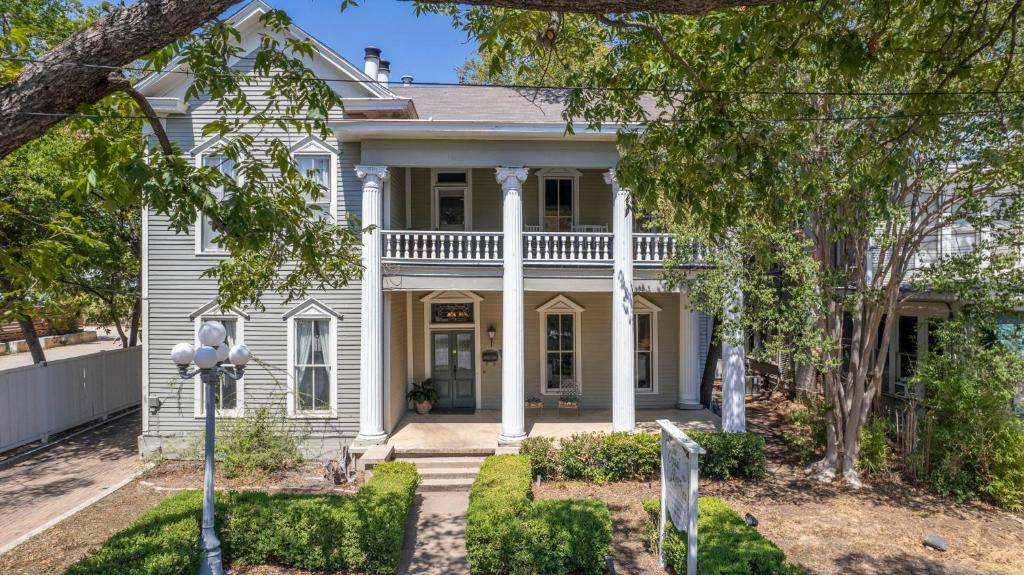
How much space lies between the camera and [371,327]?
35.6ft

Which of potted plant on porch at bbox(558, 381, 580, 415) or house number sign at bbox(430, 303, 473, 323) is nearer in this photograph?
potted plant on porch at bbox(558, 381, 580, 415)

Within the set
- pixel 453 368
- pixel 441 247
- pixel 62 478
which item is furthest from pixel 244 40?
pixel 62 478

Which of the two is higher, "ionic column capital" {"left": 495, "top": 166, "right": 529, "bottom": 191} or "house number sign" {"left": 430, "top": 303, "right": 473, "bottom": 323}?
"ionic column capital" {"left": 495, "top": 166, "right": 529, "bottom": 191}

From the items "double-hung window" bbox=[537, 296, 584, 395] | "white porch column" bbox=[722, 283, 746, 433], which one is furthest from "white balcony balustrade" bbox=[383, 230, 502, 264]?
"white porch column" bbox=[722, 283, 746, 433]

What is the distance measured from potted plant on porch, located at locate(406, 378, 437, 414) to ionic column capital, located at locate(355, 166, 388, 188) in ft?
16.7

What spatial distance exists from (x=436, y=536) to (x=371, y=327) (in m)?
4.39

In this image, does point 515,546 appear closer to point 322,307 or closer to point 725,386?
point 725,386

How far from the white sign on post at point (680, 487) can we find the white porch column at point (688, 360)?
253 inches

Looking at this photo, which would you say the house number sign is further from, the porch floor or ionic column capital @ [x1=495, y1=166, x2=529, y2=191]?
ionic column capital @ [x1=495, y1=166, x2=529, y2=191]

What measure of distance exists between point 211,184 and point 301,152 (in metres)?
6.40

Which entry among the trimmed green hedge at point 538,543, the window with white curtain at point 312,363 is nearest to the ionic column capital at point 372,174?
the window with white curtain at point 312,363

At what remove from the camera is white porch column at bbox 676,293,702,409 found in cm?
1329

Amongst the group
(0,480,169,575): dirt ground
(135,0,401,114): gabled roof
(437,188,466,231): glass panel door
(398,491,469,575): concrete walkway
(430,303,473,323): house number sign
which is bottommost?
(398,491,469,575): concrete walkway

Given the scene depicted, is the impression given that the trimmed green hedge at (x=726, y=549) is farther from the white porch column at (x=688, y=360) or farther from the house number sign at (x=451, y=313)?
the house number sign at (x=451, y=313)
